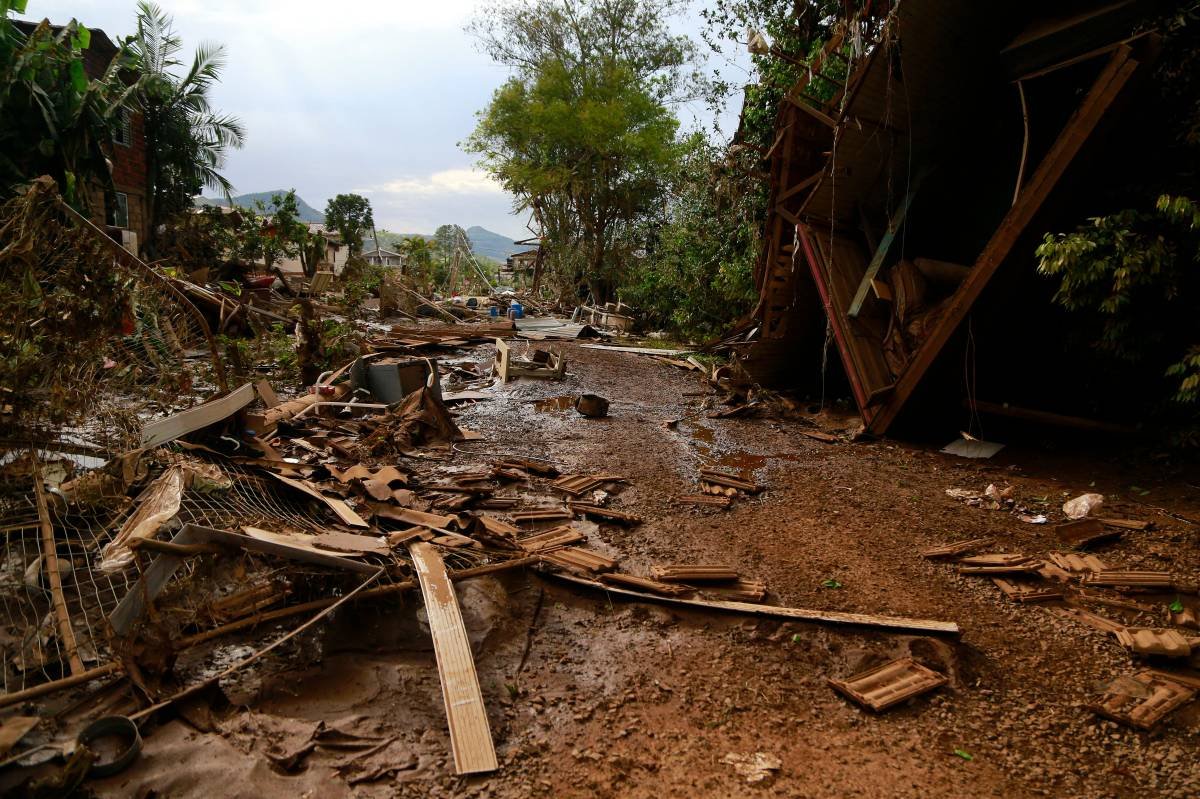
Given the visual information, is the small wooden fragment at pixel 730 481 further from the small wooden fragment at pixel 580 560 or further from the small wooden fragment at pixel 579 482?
the small wooden fragment at pixel 580 560

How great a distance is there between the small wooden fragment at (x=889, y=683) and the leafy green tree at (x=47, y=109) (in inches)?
588

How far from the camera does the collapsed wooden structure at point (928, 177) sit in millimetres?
5734

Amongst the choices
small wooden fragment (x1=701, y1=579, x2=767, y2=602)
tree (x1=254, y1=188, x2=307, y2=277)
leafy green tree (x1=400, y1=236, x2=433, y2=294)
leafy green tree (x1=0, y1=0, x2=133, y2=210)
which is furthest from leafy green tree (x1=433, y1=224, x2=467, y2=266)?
small wooden fragment (x1=701, y1=579, x2=767, y2=602)

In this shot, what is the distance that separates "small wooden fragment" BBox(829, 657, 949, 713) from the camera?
2.81 m

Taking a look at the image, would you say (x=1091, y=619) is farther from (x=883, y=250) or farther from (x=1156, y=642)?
(x=883, y=250)

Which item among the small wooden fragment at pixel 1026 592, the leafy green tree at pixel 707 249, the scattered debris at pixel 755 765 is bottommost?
the scattered debris at pixel 755 765

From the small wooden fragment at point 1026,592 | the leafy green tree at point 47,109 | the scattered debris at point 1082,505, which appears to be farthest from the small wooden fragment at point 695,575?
the leafy green tree at point 47,109

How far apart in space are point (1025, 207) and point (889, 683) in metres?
4.84

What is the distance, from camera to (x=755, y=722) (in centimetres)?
273

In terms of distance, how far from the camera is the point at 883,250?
7.69 meters

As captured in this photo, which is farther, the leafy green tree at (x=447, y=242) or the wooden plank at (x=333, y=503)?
the leafy green tree at (x=447, y=242)

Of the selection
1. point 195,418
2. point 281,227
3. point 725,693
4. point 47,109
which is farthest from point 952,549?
point 281,227

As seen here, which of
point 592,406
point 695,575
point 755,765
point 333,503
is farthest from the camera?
point 592,406

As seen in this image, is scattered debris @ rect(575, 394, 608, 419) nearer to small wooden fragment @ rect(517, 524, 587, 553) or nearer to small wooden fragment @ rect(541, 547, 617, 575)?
small wooden fragment @ rect(517, 524, 587, 553)
